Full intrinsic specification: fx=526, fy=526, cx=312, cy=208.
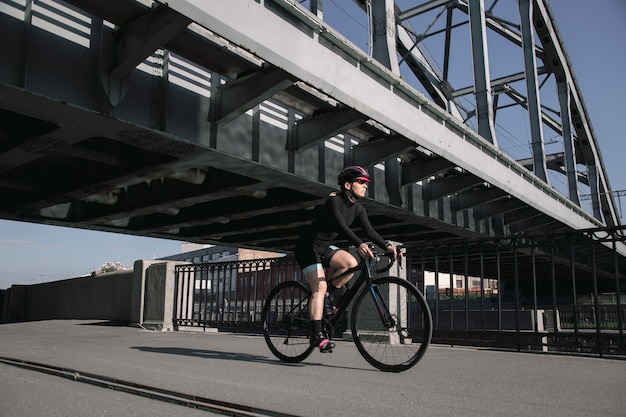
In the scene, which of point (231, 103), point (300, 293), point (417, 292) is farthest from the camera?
point (231, 103)

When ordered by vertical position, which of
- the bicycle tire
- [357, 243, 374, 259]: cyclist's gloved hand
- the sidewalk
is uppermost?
[357, 243, 374, 259]: cyclist's gloved hand

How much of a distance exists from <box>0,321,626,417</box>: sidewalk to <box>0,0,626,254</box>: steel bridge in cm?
515

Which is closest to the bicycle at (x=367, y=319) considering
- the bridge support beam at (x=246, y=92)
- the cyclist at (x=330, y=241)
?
the cyclist at (x=330, y=241)

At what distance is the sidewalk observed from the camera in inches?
133

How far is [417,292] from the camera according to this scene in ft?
15.4

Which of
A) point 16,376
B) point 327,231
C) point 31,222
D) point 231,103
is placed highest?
point 231,103

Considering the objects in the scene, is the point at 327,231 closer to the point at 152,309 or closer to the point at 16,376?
the point at 16,376

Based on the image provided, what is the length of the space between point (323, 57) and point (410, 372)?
293 inches

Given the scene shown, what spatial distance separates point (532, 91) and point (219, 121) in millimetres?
26963

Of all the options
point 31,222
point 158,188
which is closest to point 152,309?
point 158,188

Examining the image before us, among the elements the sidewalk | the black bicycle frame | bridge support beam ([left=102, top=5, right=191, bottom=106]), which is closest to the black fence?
the sidewalk

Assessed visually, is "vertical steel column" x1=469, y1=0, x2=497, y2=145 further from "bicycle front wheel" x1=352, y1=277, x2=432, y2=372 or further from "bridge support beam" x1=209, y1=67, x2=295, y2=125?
"bicycle front wheel" x1=352, y1=277, x2=432, y2=372

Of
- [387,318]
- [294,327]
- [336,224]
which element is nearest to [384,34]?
[336,224]

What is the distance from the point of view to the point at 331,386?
4.14 metres
